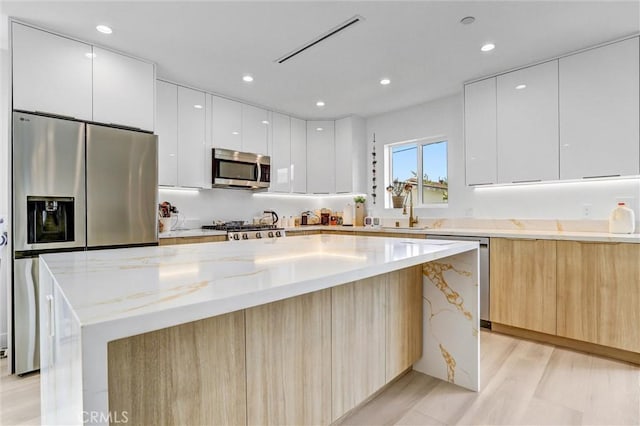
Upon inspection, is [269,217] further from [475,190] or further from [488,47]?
[488,47]

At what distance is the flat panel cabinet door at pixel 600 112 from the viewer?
2543 mm

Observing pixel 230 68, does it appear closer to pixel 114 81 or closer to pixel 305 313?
pixel 114 81

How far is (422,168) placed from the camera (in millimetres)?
4289

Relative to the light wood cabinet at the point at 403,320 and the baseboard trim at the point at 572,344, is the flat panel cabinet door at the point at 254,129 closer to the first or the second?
the light wood cabinet at the point at 403,320

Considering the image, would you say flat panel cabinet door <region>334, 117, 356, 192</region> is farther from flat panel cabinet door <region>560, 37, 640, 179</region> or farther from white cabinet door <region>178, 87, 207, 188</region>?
flat panel cabinet door <region>560, 37, 640, 179</region>

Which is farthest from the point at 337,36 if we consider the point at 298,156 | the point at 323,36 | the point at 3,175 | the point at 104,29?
the point at 3,175

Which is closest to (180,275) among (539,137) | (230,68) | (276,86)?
(230,68)

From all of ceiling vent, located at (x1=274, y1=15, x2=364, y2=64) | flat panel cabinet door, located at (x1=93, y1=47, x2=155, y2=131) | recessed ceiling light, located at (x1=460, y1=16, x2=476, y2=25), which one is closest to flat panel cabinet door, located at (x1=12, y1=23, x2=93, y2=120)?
flat panel cabinet door, located at (x1=93, y1=47, x2=155, y2=131)

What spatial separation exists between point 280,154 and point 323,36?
2.06 metres

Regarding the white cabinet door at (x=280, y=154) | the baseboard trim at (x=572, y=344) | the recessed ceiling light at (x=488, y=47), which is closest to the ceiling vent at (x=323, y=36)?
the recessed ceiling light at (x=488, y=47)

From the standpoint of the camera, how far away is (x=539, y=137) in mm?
2977

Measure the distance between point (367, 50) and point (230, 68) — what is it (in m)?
1.34

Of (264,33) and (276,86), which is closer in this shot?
(264,33)

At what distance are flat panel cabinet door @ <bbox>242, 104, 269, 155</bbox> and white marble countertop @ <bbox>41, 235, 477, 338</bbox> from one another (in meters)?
2.81
